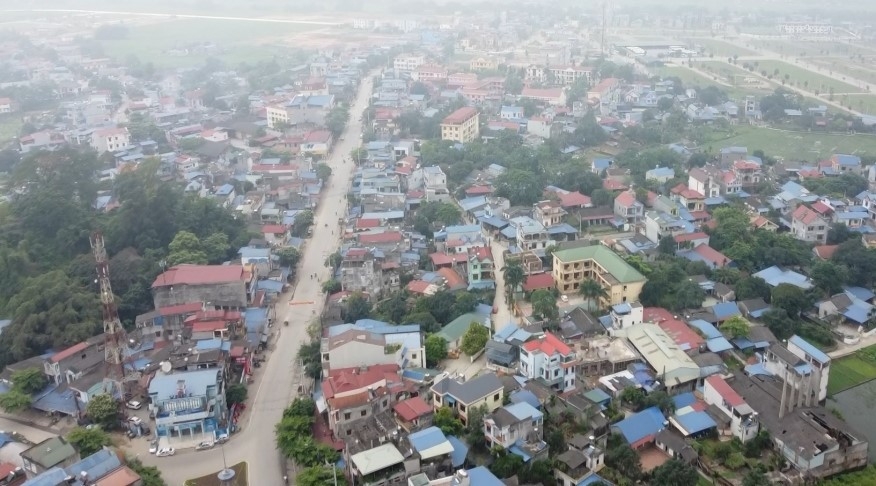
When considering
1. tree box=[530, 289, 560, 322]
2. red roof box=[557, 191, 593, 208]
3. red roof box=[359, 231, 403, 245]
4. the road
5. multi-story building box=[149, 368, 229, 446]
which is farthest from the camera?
red roof box=[557, 191, 593, 208]

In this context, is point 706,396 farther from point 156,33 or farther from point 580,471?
point 156,33

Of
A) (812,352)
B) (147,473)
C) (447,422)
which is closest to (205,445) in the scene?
(147,473)

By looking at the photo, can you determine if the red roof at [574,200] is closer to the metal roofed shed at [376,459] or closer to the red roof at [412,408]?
the red roof at [412,408]

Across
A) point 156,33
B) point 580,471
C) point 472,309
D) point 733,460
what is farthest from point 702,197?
point 156,33

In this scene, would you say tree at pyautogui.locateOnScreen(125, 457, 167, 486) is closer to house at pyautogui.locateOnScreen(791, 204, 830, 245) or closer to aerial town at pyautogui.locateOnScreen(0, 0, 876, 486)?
Answer: aerial town at pyautogui.locateOnScreen(0, 0, 876, 486)

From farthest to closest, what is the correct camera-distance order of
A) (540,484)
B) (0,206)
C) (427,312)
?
(0,206), (427,312), (540,484)

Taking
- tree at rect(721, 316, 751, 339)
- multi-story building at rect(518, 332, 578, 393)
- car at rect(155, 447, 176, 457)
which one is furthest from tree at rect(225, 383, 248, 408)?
tree at rect(721, 316, 751, 339)
